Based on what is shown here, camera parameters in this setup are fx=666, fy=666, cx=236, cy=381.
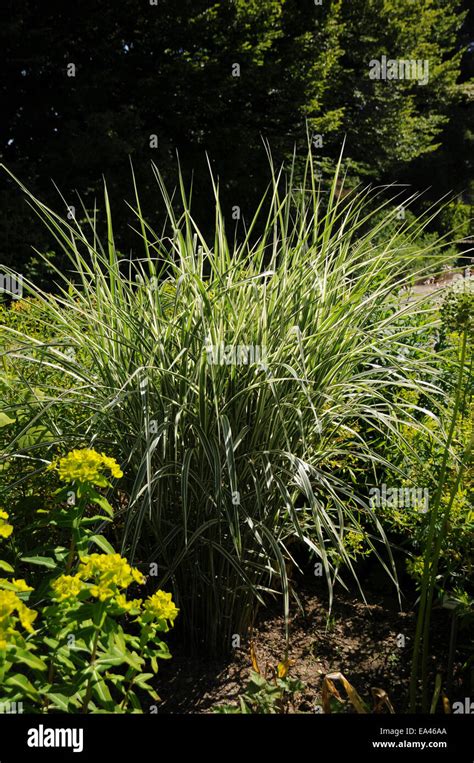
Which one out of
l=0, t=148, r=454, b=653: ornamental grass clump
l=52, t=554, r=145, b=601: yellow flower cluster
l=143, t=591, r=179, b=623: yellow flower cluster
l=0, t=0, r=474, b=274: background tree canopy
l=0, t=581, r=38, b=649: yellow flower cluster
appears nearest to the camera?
l=0, t=581, r=38, b=649: yellow flower cluster

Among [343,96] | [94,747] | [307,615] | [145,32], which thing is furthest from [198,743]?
[343,96]

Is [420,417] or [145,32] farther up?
[145,32]

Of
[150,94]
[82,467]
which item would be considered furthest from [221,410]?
[150,94]

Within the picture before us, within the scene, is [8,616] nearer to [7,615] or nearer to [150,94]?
[7,615]

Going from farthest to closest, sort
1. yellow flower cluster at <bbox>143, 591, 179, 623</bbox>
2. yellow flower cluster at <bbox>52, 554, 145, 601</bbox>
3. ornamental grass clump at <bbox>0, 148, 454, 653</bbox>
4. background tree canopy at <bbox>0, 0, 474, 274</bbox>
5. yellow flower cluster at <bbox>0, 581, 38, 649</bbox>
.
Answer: background tree canopy at <bbox>0, 0, 474, 274</bbox>
ornamental grass clump at <bbox>0, 148, 454, 653</bbox>
yellow flower cluster at <bbox>143, 591, 179, 623</bbox>
yellow flower cluster at <bbox>52, 554, 145, 601</bbox>
yellow flower cluster at <bbox>0, 581, 38, 649</bbox>

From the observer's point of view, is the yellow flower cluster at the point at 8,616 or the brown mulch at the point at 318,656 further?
the brown mulch at the point at 318,656

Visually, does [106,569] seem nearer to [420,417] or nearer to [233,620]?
[233,620]

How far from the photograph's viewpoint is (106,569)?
131 cm

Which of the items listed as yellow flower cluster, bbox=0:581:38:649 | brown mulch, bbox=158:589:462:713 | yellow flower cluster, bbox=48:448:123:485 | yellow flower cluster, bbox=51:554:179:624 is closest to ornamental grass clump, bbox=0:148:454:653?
brown mulch, bbox=158:589:462:713

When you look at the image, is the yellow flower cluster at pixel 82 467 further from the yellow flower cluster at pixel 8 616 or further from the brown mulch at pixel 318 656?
the brown mulch at pixel 318 656

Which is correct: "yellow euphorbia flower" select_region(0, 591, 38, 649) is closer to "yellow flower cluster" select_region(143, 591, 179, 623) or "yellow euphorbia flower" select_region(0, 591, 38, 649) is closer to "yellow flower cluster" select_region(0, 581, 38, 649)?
"yellow flower cluster" select_region(0, 581, 38, 649)

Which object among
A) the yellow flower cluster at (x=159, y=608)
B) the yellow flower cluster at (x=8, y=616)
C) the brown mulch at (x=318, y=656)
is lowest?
the brown mulch at (x=318, y=656)

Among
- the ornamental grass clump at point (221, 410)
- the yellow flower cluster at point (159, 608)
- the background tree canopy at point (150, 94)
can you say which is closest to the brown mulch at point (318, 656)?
the ornamental grass clump at point (221, 410)

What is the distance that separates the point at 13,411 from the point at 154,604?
1197 mm
